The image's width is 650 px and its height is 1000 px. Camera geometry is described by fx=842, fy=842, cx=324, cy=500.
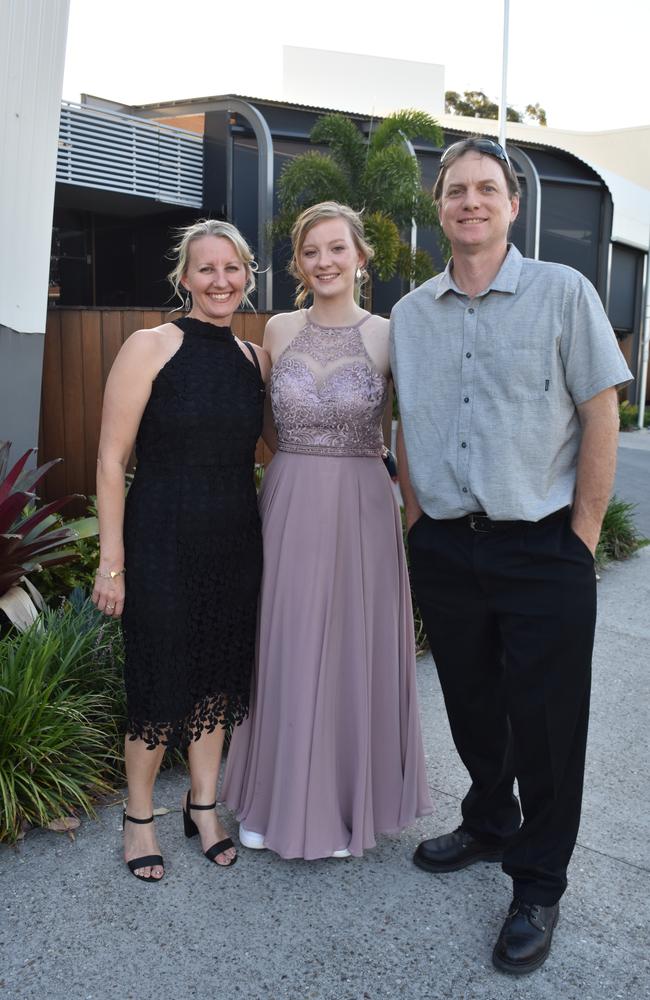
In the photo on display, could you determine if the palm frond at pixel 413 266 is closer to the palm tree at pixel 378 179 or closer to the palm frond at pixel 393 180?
the palm tree at pixel 378 179

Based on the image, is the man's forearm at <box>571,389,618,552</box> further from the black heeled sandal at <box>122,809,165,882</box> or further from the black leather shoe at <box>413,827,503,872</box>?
the black heeled sandal at <box>122,809,165,882</box>

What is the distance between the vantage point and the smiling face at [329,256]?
9.44ft

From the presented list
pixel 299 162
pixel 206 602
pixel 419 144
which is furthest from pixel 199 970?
pixel 419 144

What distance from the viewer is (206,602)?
9.21 feet

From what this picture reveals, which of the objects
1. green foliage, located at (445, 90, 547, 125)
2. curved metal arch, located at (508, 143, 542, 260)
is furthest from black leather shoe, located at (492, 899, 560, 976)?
green foliage, located at (445, 90, 547, 125)

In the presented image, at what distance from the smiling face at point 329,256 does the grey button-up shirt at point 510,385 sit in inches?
19.0

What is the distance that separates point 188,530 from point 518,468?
1.07 metres

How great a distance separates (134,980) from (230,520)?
4.47 feet

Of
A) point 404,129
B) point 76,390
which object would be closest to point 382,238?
point 404,129

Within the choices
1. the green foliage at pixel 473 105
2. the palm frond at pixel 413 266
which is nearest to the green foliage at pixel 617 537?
the palm frond at pixel 413 266

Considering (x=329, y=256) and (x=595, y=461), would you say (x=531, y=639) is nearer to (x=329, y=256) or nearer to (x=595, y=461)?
(x=595, y=461)

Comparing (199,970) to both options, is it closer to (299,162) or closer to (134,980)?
(134,980)

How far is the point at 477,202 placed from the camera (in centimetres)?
240

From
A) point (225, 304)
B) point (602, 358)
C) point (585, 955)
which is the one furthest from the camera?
point (225, 304)
